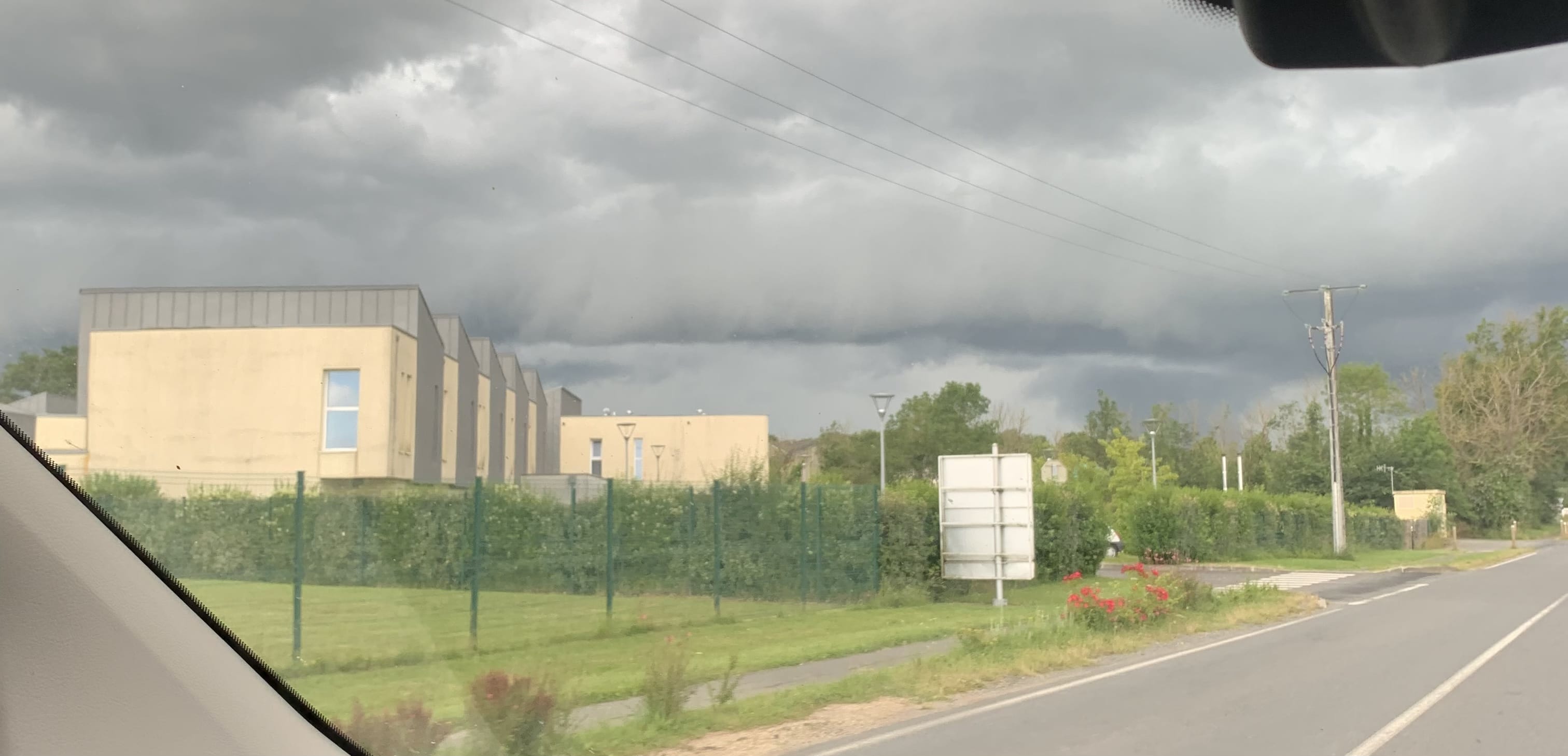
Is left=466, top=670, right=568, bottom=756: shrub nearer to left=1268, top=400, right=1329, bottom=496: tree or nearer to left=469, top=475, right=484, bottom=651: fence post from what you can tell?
left=469, top=475, right=484, bottom=651: fence post

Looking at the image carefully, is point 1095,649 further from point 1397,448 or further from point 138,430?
point 1397,448

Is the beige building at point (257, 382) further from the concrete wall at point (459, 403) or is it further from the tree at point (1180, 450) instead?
the tree at point (1180, 450)

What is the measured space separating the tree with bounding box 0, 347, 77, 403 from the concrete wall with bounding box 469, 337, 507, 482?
13.0 ft

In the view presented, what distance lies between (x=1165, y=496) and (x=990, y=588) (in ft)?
55.1

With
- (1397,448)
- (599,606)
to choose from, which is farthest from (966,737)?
(1397,448)

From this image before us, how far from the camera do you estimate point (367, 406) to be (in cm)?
701

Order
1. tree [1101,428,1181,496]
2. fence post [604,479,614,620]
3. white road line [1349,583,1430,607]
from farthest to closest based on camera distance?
tree [1101,428,1181,496] < white road line [1349,583,1430,607] < fence post [604,479,614,620]

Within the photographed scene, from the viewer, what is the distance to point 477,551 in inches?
513

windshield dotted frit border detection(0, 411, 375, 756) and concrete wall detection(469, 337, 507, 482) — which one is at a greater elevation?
concrete wall detection(469, 337, 507, 482)

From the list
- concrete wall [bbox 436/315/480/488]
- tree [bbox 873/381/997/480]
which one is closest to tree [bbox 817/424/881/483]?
tree [bbox 873/381/997/480]

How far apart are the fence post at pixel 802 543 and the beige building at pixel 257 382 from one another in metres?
12.4

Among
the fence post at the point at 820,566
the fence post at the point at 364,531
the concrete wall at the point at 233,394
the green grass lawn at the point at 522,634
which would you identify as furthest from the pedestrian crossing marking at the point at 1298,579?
the concrete wall at the point at 233,394

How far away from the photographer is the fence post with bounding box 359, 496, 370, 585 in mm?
9852

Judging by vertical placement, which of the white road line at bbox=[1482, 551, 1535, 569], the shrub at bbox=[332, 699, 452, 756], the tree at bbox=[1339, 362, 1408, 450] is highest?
the tree at bbox=[1339, 362, 1408, 450]
